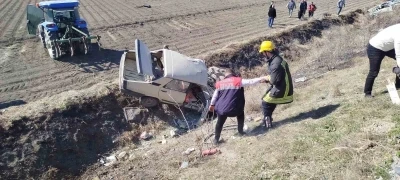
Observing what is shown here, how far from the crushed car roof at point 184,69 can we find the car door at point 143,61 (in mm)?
399

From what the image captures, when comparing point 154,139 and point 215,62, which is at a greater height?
point 215,62

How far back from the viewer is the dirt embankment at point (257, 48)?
1284cm

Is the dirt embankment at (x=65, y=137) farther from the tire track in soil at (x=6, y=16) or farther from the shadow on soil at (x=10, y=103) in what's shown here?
the tire track in soil at (x=6, y=16)

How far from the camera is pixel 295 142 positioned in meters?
5.85

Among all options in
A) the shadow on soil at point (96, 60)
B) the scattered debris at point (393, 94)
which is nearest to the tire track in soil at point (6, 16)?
the shadow on soil at point (96, 60)

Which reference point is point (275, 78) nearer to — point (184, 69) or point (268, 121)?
point (268, 121)

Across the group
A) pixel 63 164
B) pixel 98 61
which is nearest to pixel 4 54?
pixel 98 61

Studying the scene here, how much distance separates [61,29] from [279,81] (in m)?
10.2

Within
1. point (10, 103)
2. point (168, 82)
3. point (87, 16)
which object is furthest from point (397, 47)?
point (87, 16)

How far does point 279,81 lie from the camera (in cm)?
624

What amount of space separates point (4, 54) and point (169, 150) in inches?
347

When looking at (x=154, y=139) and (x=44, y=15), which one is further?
(x=44, y=15)

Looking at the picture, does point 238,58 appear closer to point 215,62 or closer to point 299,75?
point 215,62

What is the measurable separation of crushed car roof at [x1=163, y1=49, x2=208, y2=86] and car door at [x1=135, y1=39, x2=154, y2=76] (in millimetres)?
399
